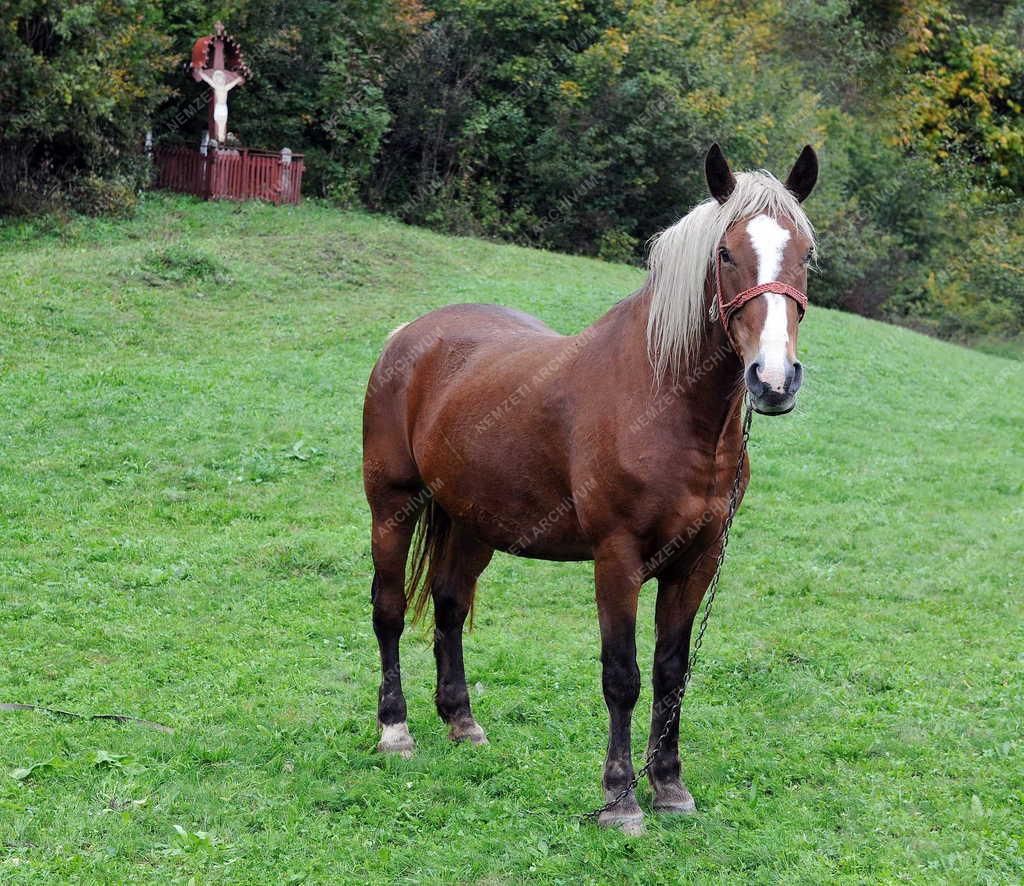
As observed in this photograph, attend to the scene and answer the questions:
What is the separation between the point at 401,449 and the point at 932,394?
1264 cm

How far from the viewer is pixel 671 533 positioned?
424 centimetres

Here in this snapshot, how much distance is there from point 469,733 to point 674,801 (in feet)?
3.94

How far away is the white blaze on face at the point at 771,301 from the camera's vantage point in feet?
12.0

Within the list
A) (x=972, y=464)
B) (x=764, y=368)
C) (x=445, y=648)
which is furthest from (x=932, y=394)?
(x=764, y=368)

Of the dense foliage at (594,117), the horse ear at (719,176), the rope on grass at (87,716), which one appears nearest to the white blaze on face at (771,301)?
the horse ear at (719,176)

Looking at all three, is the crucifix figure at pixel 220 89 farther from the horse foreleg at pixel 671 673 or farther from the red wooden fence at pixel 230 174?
the horse foreleg at pixel 671 673

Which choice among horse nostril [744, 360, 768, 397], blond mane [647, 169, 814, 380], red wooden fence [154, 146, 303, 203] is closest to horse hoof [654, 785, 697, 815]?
blond mane [647, 169, 814, 380]

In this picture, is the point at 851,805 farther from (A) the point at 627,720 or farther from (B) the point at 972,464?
(B) the point at 972,464

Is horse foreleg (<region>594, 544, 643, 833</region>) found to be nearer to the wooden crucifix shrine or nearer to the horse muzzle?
the horse muzzle

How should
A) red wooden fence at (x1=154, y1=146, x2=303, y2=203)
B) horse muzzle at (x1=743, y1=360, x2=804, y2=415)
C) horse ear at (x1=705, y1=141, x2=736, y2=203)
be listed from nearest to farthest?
horse muzzle at (x1=743, y1=360, x2=804, y2=415), horse ear at (x1=705, y1=141, x2=736, y2=203), red wooden fence at (x1=154, y1=146, x2=303, y2=203)

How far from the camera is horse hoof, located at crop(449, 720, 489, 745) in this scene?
5.41m

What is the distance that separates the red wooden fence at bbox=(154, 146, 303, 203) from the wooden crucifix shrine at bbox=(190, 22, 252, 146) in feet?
1.88

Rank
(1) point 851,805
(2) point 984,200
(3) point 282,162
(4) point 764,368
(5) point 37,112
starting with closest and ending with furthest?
(4) point 764,368 → (1) point 851,805 → (5) point 37,112 → (3) point 282,162 → (2) point 984,200

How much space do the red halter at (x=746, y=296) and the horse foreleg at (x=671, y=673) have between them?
112cm
